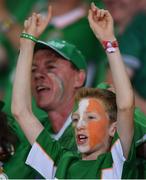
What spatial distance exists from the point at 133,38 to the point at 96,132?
144cm

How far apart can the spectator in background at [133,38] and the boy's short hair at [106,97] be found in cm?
108

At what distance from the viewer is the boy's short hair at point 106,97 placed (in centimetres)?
267

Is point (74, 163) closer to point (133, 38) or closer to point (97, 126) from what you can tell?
point (97, 126)

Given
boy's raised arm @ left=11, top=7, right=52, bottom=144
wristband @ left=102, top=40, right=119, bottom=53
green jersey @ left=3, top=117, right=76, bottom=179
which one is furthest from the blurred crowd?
wristband @ left=102, top=40, right=119, bottom=53

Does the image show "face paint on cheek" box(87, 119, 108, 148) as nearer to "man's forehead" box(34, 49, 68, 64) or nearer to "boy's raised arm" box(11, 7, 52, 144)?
"boy's raised arm" box(11, 7, 52, 144)

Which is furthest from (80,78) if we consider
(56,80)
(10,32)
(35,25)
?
(10,32)

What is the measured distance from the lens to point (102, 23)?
2682 millimetres

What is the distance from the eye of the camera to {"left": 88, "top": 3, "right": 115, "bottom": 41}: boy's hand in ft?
8.71

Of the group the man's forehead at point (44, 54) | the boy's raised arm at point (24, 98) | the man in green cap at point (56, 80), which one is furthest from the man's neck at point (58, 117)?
the boy's raised arm at point (24, 98)

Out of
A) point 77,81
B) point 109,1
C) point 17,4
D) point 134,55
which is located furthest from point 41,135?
point 17,4

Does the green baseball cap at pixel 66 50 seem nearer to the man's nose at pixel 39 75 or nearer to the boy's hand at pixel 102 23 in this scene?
the man's nose at pixel 39 75

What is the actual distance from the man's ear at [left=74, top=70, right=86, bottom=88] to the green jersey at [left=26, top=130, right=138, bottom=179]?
545 millimetres

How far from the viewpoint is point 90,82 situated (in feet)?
13.4

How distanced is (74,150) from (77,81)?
20.1 inches
